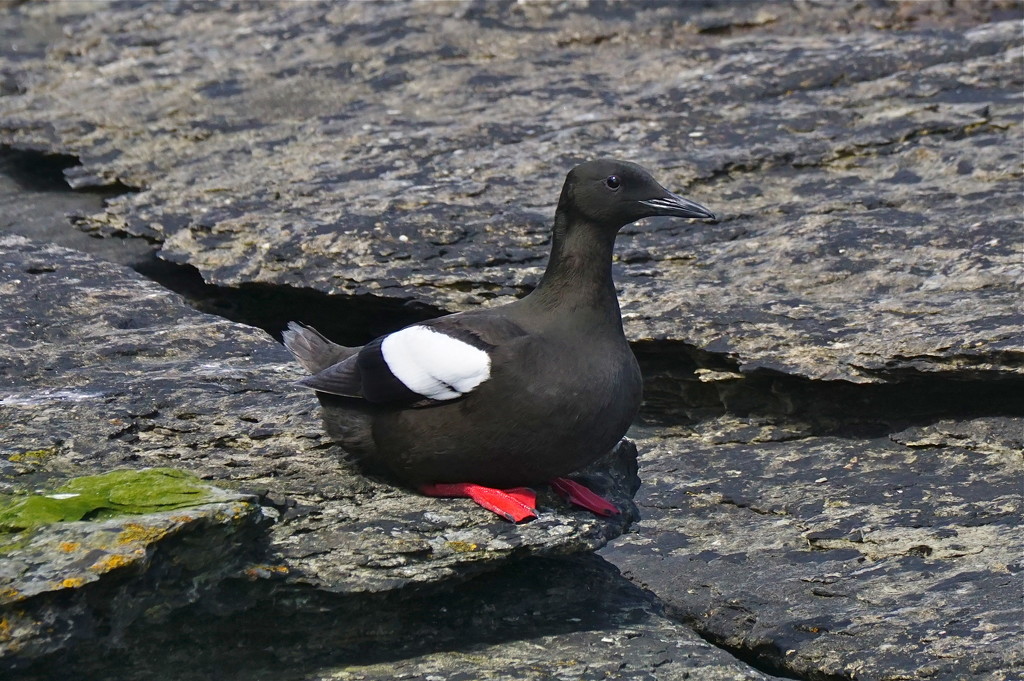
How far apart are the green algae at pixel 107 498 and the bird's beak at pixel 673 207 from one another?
2125 millimetres

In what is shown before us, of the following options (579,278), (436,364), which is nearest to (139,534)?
(436,364)

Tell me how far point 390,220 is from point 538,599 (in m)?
2.92

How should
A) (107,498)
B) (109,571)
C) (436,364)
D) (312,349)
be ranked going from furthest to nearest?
(312,349), (436,364), (107,498), (109,571)

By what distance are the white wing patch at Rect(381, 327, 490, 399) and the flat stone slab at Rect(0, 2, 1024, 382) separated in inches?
60.1

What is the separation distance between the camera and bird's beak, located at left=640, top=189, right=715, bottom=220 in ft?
17.2

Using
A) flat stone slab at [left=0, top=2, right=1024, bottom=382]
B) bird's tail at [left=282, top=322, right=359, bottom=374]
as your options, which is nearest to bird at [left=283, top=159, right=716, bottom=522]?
bird's tail at [left=282, top=322, right=359, bottom=374]

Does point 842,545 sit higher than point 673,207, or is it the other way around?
point 673,207

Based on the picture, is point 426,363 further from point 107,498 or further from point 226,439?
point 107,498

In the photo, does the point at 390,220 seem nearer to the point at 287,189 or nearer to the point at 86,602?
the point at 287,189

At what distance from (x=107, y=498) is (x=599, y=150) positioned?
14.5ft

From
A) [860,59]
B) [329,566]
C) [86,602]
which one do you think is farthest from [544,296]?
[860,59]

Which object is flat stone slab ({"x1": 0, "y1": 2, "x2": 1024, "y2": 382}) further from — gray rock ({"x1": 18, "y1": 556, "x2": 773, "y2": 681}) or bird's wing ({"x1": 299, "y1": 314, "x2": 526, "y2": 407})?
gray rock ({"x1": 18, "y1": 556, "x2": 773, "y2": 681})

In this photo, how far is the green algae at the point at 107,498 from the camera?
4.07 meters

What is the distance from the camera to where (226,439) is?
5.05 m
